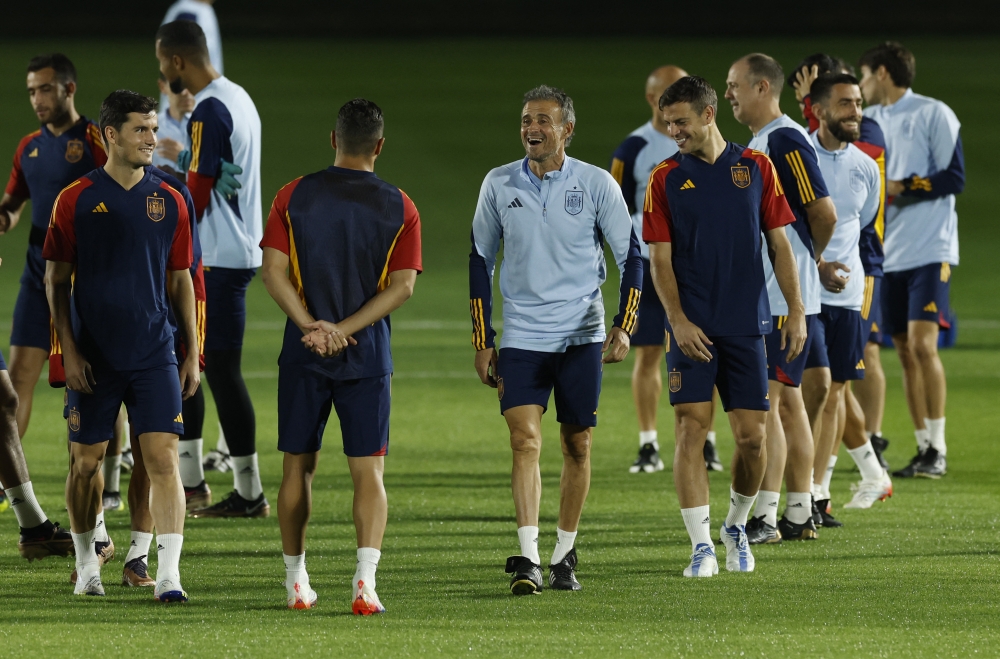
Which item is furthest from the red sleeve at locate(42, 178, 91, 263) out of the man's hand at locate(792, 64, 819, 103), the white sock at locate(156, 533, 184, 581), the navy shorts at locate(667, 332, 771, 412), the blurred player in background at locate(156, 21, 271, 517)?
the man's hand at locate(792, 64, 819, 103)

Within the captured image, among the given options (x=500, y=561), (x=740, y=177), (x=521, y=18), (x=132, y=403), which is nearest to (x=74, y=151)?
(x=132, y=403)

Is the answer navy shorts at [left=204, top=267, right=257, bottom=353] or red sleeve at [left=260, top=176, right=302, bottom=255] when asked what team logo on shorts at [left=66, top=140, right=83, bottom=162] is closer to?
navy shorts at [left=204, top=267, right=257, bottom=353]

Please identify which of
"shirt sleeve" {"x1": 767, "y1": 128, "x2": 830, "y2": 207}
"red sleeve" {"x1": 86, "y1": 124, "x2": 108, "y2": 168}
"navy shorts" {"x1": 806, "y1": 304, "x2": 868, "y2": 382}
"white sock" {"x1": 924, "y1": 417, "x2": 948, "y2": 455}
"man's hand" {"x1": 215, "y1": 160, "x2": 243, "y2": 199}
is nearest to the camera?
"shirt sleeve" {"x1": 767, "y1": 128, "x2": 830, "y2": 207}

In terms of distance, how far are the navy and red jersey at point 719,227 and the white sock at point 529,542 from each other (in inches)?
44.5

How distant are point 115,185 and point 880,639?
3.22m

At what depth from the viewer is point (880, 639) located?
5180mm

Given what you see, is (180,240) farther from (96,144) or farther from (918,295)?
(918,295)

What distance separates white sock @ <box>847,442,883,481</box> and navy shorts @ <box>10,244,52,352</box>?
4.41 meters

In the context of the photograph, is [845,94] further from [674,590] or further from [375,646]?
[375,646]

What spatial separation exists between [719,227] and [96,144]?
10.7ft

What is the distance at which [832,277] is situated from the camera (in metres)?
7.40

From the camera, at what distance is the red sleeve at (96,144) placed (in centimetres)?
764

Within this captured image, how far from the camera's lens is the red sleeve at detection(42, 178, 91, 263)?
225 inches

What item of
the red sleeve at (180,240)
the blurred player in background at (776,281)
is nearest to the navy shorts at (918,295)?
the blurred player in background at (776,281)
